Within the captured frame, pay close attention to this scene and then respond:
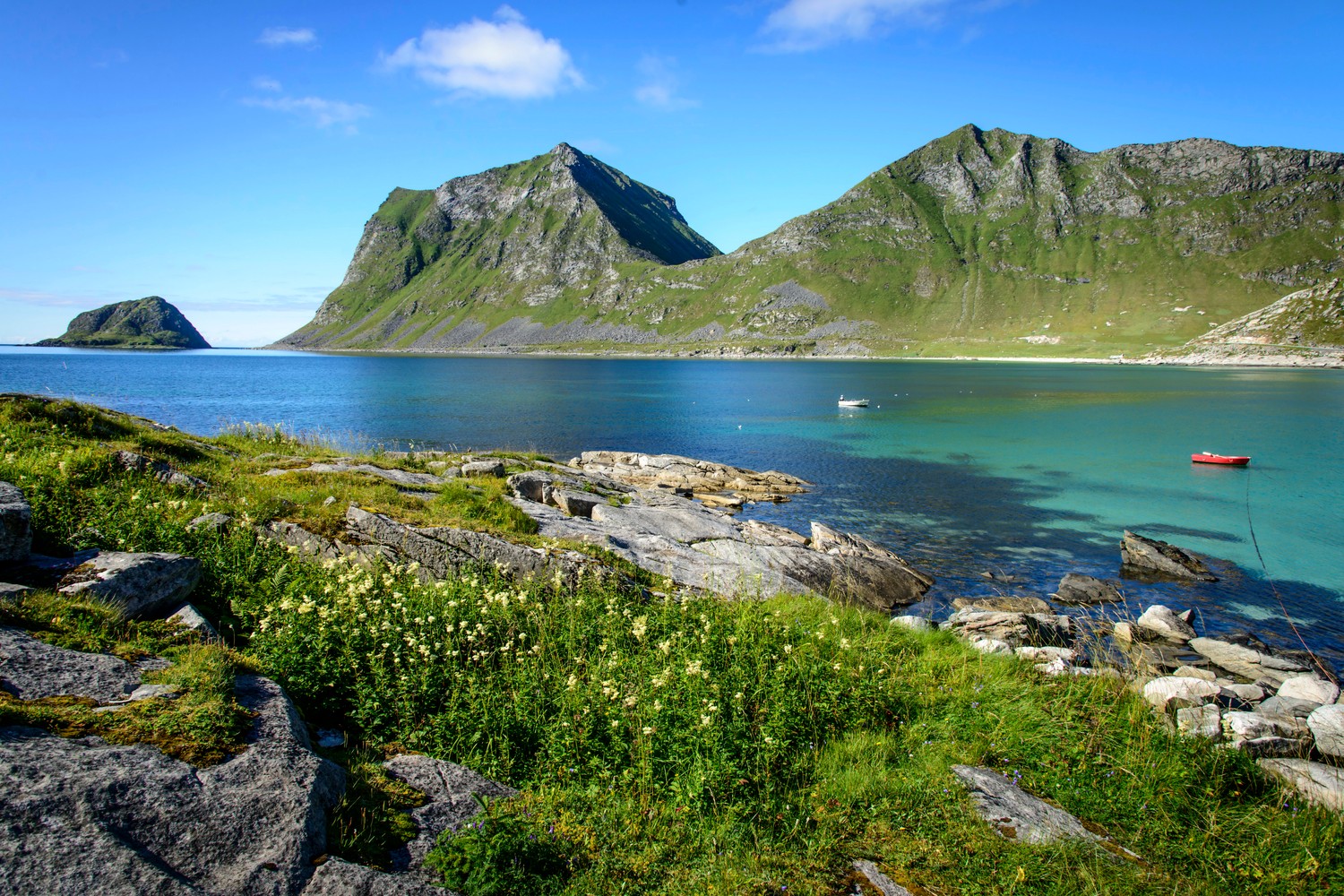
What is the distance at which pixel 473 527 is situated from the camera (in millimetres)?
14562

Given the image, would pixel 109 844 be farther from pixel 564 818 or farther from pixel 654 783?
pixel 654 783

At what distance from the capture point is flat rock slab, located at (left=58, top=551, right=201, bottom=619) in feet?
26.6

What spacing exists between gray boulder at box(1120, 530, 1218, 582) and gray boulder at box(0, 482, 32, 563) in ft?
115

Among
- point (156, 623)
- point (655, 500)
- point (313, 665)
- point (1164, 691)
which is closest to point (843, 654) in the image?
point (1164, 691)

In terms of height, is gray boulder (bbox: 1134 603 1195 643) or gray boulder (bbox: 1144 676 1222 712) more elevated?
gray boulder (bbox: 1144 676 1222 712)

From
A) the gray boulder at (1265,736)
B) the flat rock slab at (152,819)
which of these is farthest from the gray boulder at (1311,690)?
the flat rock slab at (152,819)

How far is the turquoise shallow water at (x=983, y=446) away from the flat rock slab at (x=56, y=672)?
851 inches

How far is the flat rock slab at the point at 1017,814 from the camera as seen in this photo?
270 inches

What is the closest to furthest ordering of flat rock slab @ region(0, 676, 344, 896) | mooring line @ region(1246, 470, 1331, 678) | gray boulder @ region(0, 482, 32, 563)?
flat rock slab @ region(0, 676, 344, 896) → gray boulder @ region(0, 482, 32, 563) → mooring line @ region(1246, 470, 1331, 678)

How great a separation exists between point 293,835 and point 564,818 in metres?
2.50

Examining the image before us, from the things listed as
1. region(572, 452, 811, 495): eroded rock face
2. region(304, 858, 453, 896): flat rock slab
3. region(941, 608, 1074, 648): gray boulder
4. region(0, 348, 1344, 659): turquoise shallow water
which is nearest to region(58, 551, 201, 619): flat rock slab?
region(304, 858, 453, 896): flat rock slab

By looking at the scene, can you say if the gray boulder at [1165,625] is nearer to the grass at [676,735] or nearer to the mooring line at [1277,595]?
the mooring line at [1277,595]

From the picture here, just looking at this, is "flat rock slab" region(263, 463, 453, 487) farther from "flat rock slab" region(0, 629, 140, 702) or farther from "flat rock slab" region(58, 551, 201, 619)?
"flat rock slab" region(0, 629, 140, 702)

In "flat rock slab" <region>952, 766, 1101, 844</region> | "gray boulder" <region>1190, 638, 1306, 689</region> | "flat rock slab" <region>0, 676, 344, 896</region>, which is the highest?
"flat rock slab" <region>0, 676, 344, 896</region>
